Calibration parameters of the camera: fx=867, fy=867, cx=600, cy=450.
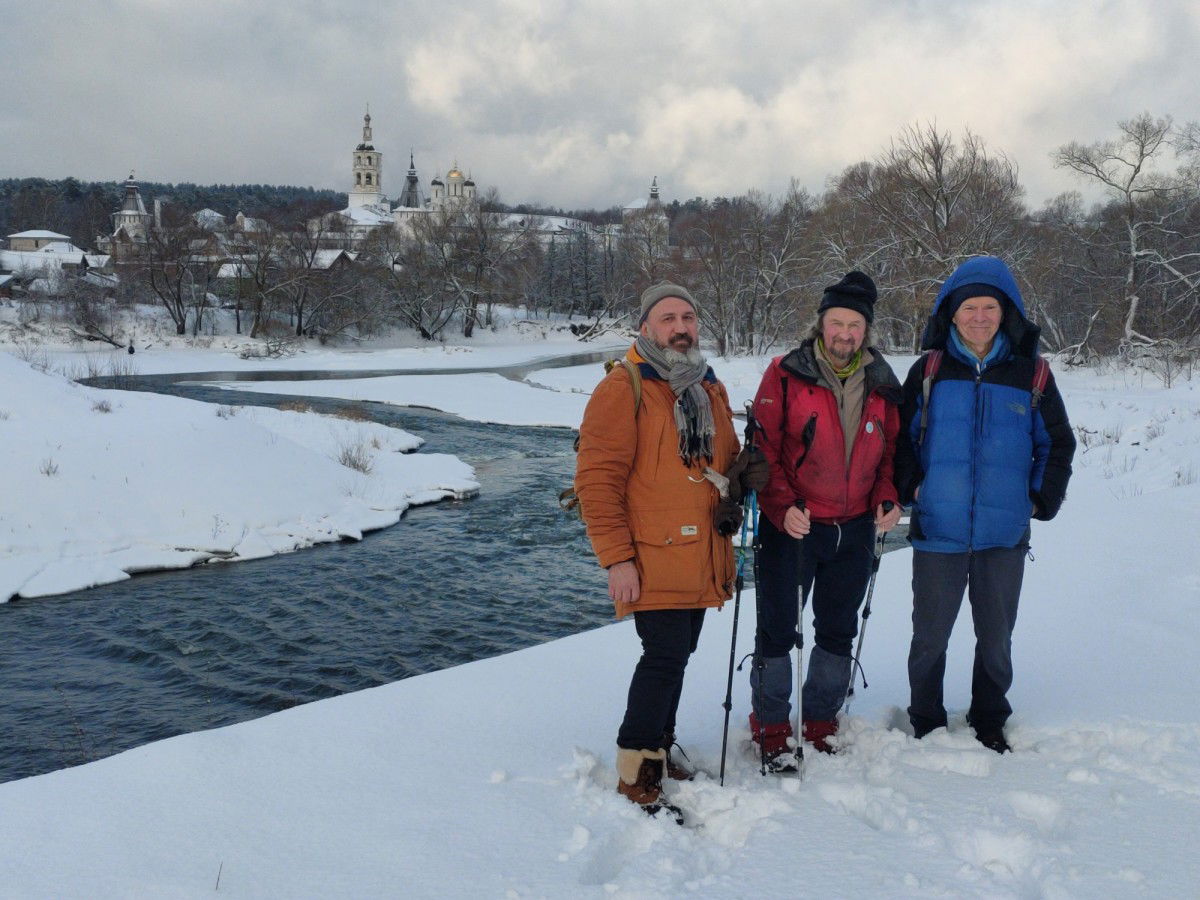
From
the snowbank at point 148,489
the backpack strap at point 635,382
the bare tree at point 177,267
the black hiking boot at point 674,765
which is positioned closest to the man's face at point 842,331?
the backpack strap at point 635,382

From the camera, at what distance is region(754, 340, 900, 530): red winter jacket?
325 centimetres

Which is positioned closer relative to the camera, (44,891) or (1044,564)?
(44,891)

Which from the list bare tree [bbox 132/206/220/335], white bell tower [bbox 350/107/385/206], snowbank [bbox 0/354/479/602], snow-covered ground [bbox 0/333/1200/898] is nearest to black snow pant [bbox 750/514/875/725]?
snow-covered ground [bbox 0/333/1200/898]

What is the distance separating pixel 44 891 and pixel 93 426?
30.7ft

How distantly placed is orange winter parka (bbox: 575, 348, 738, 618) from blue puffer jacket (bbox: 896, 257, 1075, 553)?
0.97 m

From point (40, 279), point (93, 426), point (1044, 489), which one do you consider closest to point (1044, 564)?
point (1044, 489)

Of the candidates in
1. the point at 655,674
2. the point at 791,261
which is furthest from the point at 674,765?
the point at 791,261

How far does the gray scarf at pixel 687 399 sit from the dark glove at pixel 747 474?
104mm

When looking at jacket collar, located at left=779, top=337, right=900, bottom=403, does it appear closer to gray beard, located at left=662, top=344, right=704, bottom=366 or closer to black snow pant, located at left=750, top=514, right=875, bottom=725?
gray beard, located at left=662, top=344, right=704, bottom=366

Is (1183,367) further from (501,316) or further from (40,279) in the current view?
(40,279)

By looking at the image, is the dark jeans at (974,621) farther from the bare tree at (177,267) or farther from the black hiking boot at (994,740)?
the bare tree at (177,267)

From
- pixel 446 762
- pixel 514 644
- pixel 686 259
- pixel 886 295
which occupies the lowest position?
pixel 514 644

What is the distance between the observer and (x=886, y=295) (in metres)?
29.5

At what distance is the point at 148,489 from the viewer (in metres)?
9.77
